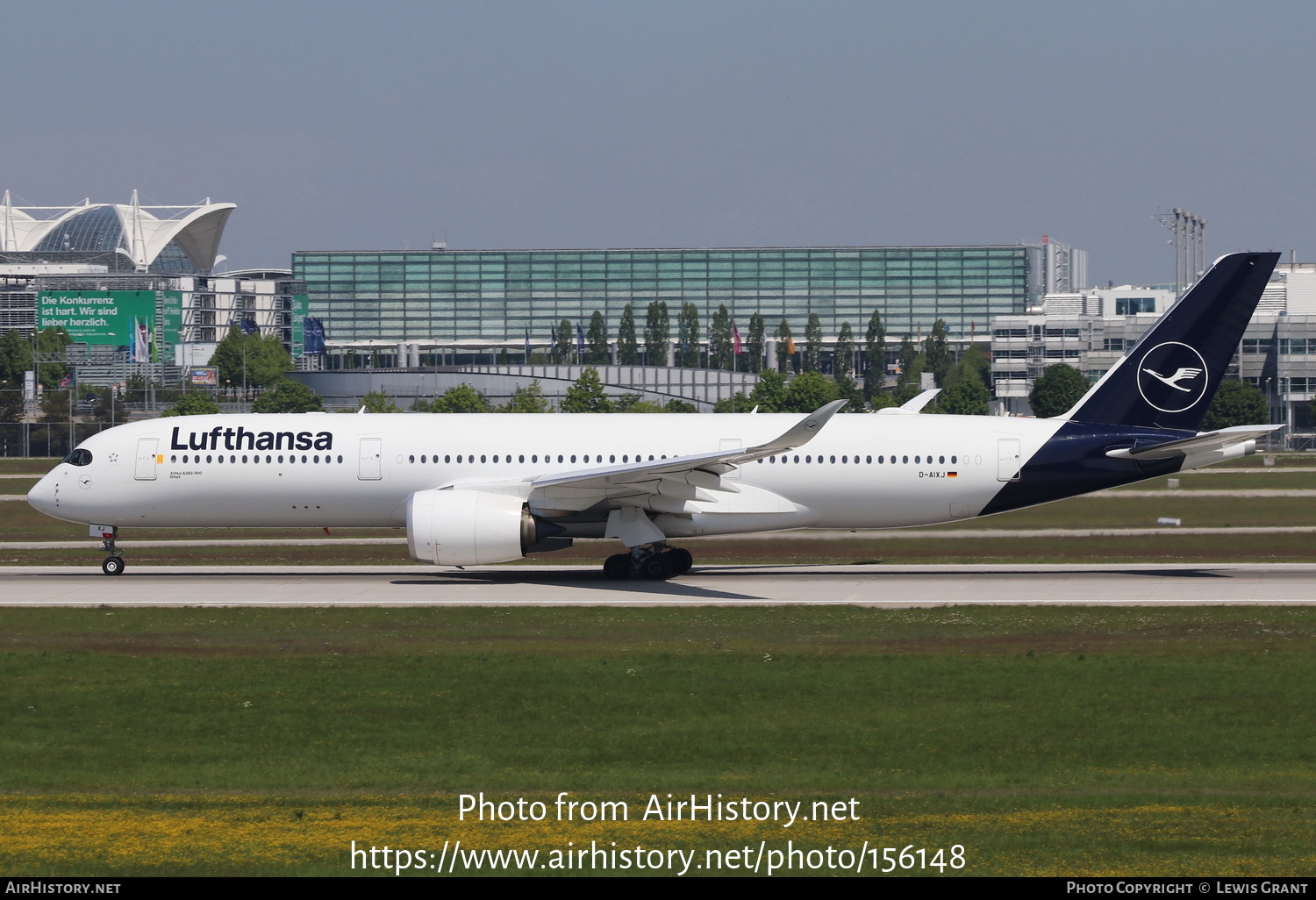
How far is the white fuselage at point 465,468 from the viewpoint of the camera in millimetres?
36594

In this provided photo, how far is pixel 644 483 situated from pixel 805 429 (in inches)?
186

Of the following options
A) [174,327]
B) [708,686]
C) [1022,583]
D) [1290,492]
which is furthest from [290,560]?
[174,327]

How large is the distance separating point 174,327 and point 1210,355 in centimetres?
17317

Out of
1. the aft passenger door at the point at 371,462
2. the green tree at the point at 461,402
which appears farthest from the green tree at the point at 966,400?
the aft passenger door at the point at 371,462

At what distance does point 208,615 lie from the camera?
30047 millimetres

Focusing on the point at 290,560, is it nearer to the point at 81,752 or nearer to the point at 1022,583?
the point at 1022,583

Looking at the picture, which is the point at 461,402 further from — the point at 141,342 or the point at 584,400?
the point at 141,342

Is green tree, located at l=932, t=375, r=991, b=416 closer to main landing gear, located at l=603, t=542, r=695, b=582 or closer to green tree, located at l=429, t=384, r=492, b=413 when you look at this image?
green tree, located at l=429, t=384, r=492, b=413

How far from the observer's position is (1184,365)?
37.8 meters

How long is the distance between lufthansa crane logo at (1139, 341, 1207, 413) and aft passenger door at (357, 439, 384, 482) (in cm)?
1937

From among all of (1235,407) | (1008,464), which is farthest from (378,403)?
(1235,407)

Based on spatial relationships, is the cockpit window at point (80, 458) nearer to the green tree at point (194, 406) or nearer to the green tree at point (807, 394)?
the green tree at point (807, 394)

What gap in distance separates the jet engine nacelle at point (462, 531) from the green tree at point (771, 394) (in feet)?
272

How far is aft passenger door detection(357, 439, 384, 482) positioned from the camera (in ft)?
120
